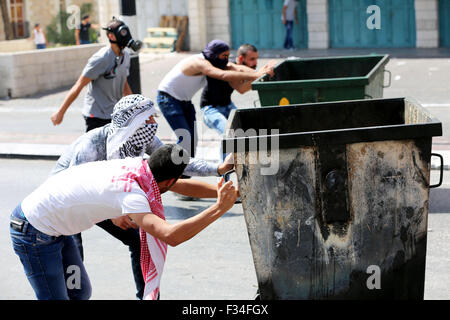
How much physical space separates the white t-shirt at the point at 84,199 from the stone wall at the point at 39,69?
14457mm

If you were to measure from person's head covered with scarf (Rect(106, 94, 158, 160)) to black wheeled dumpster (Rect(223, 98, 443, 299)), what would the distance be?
27.2 inches

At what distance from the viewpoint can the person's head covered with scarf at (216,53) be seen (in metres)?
9.02

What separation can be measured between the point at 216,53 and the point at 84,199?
15.6 feet

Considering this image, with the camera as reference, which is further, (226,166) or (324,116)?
(324,116)

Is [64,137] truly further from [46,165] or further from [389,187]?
[389,187]

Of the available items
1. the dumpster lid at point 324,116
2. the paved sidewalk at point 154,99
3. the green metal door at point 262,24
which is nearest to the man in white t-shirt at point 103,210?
the dumpster lid at point 324,116

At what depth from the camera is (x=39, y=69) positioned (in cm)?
1955

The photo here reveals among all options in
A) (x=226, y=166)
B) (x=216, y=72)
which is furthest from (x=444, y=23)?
(x=226, y=166)

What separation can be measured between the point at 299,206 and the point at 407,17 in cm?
2017

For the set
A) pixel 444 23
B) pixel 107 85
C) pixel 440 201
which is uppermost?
pixel 107 85

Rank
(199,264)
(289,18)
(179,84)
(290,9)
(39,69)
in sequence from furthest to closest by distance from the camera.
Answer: (289,18), (290,9), (39,69), (179,84), (199,264)

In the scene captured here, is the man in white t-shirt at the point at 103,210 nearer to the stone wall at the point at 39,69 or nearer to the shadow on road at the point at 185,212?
the shadow on road at the point at 185,212

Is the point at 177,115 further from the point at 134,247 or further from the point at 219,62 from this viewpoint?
the point at 134,247

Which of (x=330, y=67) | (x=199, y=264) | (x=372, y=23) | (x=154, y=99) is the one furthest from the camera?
(x=372, y=23)
